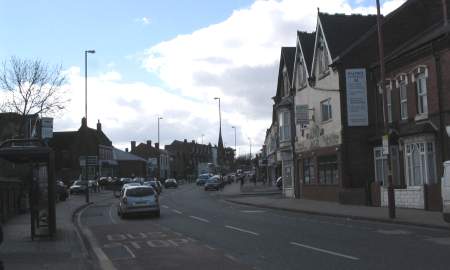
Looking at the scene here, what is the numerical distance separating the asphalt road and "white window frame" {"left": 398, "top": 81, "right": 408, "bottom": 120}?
339 inches

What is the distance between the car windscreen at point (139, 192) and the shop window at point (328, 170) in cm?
1272

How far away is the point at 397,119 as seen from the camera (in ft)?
101

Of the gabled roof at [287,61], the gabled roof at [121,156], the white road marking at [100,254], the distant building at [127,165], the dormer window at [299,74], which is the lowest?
the white road marking at [100,254]

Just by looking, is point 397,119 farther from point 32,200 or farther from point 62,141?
point 62,141

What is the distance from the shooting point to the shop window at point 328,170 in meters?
37.6

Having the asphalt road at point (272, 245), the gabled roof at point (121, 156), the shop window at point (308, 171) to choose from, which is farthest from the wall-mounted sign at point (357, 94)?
the gabled roof at point (121, 156)

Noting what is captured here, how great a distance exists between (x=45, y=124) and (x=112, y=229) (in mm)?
5178

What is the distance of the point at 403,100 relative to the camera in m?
30.1

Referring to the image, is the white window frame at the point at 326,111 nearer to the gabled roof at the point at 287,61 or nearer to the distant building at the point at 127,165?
the gabled roof at the point at 287,61

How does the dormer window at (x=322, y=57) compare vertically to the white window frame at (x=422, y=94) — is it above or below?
above

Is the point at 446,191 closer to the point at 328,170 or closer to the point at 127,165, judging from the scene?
the point at 328,170

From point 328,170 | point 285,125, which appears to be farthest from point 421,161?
point 285,125

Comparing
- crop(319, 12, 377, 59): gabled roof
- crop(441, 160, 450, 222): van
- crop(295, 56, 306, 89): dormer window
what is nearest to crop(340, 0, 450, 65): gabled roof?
crop(319, 12, 377, 59): gabled roof

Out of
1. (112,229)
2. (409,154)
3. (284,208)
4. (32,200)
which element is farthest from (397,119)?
(32,200)
